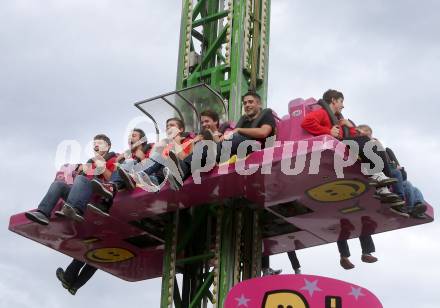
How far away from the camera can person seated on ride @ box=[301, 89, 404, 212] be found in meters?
11.2

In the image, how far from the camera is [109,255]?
1451 cm

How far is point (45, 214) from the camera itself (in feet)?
40.4

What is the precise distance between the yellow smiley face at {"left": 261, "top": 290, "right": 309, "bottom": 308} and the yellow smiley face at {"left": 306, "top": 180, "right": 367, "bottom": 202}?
142cm

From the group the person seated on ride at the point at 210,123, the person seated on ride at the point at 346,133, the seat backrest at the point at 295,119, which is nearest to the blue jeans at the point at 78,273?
the person seated on ride at the point at 210,123

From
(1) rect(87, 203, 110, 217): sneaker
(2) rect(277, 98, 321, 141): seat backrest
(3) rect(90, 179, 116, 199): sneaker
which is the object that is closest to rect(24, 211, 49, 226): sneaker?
(1) rect(87, 203, 110, 217): sneaker

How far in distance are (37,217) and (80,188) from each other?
66 centimetres

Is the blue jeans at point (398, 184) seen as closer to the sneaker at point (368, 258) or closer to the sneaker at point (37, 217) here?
the sneaker at point (368, 258)

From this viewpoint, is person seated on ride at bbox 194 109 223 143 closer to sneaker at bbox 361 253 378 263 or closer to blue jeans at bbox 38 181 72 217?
blue jeans at bbox 38 181 72 217

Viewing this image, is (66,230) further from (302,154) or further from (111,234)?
(302,154)

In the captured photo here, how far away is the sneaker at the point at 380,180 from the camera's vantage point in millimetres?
11219

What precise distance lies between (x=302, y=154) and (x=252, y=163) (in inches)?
26.7

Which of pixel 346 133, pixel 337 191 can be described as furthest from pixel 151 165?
pixel 346 133

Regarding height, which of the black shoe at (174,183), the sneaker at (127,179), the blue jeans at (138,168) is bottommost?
the black shoe at (174,183)

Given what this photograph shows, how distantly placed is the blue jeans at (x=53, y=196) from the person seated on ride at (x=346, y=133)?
320 cm
